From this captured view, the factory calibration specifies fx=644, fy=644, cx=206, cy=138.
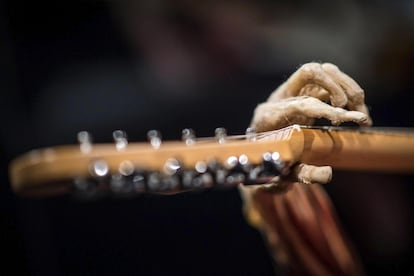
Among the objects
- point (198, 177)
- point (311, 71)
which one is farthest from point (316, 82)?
point (198, 177)

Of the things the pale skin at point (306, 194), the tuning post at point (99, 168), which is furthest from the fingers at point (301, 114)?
the tuning post at point (99, 168)

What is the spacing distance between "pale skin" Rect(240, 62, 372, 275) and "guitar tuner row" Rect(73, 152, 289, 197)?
3cm

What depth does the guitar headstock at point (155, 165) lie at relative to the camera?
295mm

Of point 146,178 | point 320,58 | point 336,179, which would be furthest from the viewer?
point 336,179

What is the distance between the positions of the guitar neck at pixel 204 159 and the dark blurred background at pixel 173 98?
7 cm

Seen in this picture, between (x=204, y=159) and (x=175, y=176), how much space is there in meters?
0.02

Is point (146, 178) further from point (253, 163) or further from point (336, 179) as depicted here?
point (336, 179)

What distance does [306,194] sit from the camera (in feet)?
1.64

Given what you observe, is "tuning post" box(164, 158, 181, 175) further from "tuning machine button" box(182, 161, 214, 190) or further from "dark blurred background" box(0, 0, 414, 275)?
"dark blurred background" box(0, 0, 414, 275)

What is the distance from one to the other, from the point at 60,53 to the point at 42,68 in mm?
19

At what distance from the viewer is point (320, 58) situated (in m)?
0.44

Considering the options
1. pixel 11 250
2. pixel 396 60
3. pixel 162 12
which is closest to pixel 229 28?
pixel 162 12

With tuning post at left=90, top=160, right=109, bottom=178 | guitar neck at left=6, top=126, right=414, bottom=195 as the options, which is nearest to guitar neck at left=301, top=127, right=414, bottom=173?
guitar neck at left=6, top=126, right=414, bottom=195

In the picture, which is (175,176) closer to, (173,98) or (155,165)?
(155,165)
